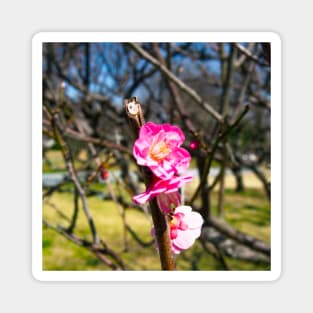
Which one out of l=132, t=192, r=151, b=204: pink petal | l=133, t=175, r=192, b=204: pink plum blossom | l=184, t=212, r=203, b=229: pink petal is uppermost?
l=133, t=175, r=192, b=204: pink plum blossom

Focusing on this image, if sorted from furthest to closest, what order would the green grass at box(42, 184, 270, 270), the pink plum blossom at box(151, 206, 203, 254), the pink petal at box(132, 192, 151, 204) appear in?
the green grass at box(42, 184, 270, 270)
the pink plum blossom at box(151, 206, 203, 254)
the pink petal at box(132, 192, 151, 204)

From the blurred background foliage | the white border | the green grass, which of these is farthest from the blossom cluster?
the green grass

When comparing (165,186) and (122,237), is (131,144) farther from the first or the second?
(165,186)

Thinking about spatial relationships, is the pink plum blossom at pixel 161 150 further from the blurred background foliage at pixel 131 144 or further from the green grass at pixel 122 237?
the green grass at pixel 122 237

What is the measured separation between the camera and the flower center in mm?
539

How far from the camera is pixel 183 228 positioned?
58 centimetres

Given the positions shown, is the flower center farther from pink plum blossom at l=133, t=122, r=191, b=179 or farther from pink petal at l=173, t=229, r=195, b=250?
pink petal at l=173, t=229, r=195, b=250

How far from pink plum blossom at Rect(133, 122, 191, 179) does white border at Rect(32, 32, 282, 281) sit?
1.88ft

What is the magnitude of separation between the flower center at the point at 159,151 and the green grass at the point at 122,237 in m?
0.86
